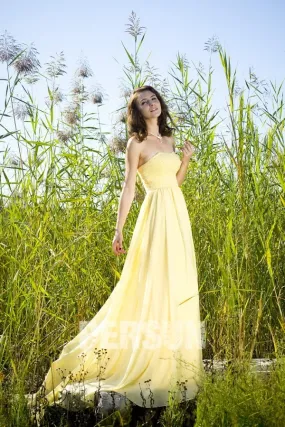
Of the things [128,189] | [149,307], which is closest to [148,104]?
[128,189]

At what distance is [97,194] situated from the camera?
14.4 feet

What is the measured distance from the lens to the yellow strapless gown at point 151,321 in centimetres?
345

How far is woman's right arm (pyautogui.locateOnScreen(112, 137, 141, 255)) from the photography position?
3.73 m

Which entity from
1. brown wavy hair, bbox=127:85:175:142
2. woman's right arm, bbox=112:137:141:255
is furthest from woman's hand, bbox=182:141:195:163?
woman's right arm, bbox=112:137:141:255

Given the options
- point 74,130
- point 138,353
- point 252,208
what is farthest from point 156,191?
point 74,130

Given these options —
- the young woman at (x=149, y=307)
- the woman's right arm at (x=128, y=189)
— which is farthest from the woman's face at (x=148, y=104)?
the woman's right arm at (x=128, y=189)

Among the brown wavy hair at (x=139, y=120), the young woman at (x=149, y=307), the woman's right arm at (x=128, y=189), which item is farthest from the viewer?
the brown wavy hair at (x=139, y=120)

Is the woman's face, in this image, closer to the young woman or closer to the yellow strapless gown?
the young woman

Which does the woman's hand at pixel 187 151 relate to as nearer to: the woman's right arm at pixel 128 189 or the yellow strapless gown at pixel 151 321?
the yellow strapless gown at pixel 151 321

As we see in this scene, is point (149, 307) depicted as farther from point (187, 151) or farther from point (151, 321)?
point (187, 151)

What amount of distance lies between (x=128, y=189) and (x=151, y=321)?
702 millimetres

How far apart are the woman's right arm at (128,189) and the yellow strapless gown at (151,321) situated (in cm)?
7

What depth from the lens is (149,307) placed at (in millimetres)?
3566

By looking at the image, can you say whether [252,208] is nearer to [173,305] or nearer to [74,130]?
[173,305]
